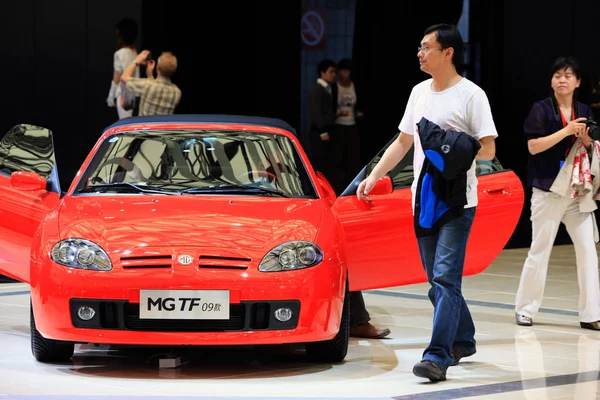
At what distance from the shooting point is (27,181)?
707 centimetres

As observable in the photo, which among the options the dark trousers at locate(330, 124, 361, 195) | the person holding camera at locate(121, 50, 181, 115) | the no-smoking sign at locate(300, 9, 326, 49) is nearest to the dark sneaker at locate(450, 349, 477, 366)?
the person holding camera at locate(121, 50, 181, 115)

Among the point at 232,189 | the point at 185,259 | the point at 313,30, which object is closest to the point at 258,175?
the point at 232,189

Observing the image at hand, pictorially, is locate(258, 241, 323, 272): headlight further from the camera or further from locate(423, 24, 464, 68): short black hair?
the camera

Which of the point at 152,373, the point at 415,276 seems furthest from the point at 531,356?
the point at 152,373

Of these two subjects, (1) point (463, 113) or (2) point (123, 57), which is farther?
(2) point (123, 57)

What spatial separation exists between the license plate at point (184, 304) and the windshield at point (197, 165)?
962 millimetres

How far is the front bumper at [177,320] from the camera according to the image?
606 cm

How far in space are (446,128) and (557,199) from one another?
2.24 meters

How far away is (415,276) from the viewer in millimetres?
7340

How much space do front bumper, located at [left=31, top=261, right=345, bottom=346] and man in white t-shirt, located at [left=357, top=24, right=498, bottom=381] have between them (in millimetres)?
611

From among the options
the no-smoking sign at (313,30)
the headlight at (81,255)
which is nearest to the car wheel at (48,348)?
the headlight at (81,255)

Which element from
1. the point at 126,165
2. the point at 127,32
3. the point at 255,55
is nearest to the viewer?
the point at 126,165

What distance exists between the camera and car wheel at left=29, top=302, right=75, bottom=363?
6512 mm

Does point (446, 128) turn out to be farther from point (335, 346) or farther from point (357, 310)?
point (357, 310)
